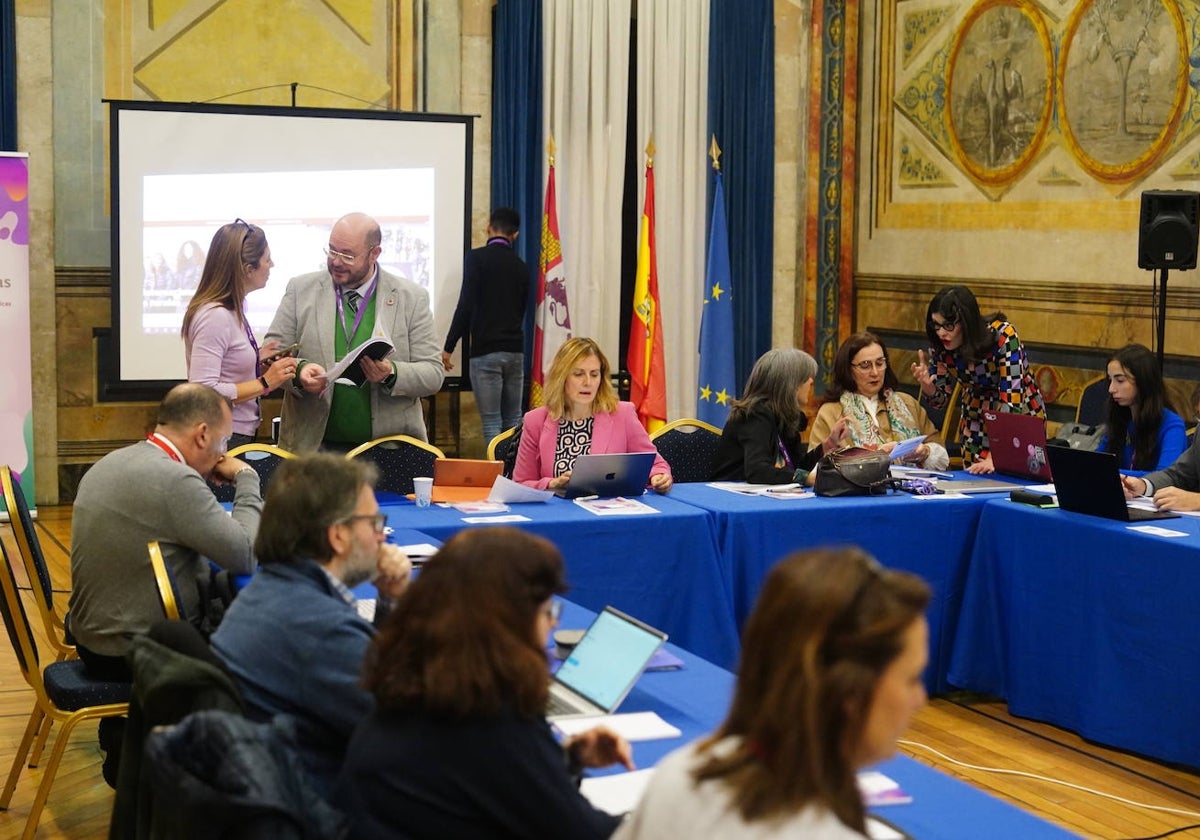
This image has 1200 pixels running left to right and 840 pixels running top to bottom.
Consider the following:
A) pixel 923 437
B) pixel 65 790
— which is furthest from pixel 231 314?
pixel 923 437

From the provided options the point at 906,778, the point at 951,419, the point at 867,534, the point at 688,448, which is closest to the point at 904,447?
the point at 867,534

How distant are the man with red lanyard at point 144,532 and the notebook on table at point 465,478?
1312 millimetres

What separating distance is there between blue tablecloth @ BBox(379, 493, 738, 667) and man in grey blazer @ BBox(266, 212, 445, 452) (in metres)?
0.79

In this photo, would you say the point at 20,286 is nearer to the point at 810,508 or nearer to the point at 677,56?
the point at 677,56

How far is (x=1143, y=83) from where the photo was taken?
7500 millimetres

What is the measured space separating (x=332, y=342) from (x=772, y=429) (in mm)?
1691

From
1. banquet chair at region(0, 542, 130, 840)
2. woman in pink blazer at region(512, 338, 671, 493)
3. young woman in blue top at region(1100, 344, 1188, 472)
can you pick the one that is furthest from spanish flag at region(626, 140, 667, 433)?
banquet chair at region(0, 542, 130, 840)

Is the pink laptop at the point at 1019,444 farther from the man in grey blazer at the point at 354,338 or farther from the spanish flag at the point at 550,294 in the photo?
the spanish flag at the point at 550,294

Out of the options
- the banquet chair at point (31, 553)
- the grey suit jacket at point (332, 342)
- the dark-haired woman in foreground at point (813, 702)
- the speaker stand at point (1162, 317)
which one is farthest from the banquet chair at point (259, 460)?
the speaker stand at point (1162, 317)

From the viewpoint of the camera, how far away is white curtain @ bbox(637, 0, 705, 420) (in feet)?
30.3

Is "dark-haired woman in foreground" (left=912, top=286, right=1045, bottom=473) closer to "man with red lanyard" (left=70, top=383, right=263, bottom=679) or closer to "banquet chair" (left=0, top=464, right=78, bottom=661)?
"man with red lanyard" (left=70, top=383, right=263, bottom=679)

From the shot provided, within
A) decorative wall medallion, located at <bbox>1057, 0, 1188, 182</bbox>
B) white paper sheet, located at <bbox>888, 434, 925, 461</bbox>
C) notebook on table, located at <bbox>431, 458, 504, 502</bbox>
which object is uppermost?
decorative wall medallion, located at <bbox>1057, 0, 1188, 182</bbox>

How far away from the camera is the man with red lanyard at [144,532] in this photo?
3.74 meters

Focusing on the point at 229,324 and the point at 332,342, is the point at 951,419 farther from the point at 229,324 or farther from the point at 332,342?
the point at 229,324
